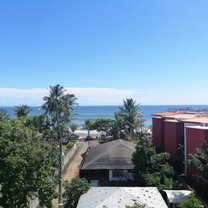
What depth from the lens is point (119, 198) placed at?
20.7 metres

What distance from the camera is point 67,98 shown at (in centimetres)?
4831

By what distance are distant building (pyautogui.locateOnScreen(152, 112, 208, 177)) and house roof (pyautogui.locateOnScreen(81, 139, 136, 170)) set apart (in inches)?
166

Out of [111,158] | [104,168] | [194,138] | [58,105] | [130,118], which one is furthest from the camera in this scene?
[130,118]

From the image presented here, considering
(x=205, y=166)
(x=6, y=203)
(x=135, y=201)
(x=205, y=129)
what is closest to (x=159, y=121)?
(x=205, y=129)

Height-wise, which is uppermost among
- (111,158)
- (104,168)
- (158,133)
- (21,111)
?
(21,111)

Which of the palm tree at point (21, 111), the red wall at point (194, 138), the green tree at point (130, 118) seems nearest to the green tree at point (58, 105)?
the green tree at point (130, 118)

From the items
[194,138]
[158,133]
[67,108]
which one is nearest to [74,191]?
[194,138]

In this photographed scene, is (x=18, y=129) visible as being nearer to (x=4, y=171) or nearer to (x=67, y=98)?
(x=4, y=171)

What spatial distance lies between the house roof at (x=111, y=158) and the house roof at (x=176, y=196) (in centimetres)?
827

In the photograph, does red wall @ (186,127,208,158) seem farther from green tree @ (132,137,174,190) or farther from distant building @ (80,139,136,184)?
distant building @ (80,139,136,184)

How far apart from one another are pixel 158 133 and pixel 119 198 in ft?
71.5

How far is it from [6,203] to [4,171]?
2031 millimetres

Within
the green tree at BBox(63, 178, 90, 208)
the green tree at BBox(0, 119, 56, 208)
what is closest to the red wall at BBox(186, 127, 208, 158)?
the green tree at BBox(63, 178, 90, 208)

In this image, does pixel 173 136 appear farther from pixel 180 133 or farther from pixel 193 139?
pixel 193 139
